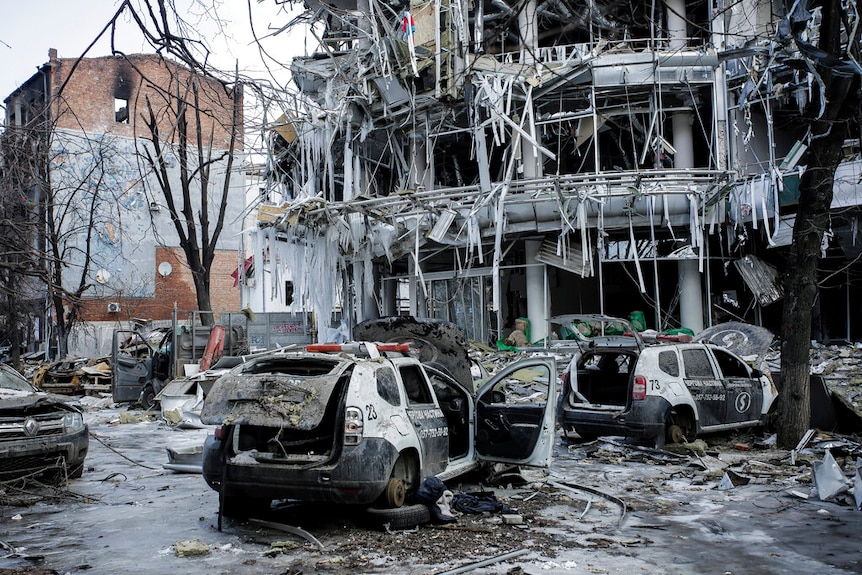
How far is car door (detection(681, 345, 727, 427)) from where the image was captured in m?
11.6

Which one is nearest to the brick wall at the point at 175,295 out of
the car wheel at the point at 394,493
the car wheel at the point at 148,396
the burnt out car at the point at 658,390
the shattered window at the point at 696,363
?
the car wheel at the point at 148,396

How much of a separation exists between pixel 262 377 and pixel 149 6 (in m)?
3.69

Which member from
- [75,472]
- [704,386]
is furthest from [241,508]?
[704,386]

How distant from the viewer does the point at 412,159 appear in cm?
2303

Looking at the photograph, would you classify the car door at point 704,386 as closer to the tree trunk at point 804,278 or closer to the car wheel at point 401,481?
the tree trunk at point 804,278

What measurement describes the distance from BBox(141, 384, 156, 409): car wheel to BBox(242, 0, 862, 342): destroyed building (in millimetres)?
4296

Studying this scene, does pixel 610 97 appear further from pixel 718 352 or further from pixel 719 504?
pixel 719 504

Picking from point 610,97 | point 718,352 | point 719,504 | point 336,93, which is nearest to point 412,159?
point 336,93

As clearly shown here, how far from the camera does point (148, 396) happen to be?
65.6ft

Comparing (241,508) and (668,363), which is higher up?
(668,363)

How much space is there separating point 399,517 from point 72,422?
15.8 ft

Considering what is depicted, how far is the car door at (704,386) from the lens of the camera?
11.6 m

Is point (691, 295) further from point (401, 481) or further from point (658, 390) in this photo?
point (401, 481)

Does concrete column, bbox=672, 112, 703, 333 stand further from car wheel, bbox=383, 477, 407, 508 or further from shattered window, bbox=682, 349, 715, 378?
car wheel, bbox=383, 477, 407, 508
